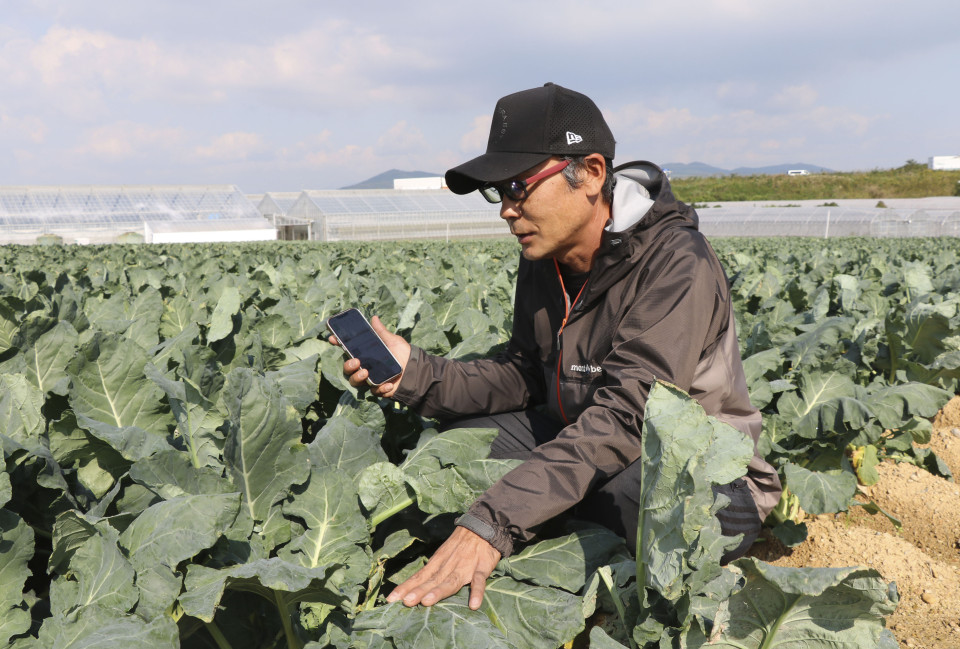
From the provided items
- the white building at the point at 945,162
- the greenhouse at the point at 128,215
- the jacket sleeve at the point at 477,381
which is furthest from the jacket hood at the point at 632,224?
the white building at the point at 945,162

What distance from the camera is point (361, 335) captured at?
239 centimetres

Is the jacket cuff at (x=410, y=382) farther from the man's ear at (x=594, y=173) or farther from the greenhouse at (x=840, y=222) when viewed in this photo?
the greenhouse at (x=840, y=222)

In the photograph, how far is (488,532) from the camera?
62.2 inches

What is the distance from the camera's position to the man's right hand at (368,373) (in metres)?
2.34

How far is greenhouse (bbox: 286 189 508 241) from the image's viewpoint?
35.1 metres

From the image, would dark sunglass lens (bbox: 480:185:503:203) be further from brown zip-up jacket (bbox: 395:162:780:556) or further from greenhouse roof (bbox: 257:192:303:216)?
greenhouse roof (bbox: 257:192:303:216)

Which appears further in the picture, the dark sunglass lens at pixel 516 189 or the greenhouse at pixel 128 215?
the greenhouse at pixel 128 215

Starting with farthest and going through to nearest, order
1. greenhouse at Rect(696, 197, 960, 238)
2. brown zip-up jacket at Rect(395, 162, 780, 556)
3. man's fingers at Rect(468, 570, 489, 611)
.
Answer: greenhouse at Rect(696, 197, 960, 238) < brown zip-up jacket at Rect(395, 162, 780, 556) < man's fingers at Rect(468, 570, 489, 611)

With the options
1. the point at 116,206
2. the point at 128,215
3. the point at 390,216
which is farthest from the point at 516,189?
the point at 116,206

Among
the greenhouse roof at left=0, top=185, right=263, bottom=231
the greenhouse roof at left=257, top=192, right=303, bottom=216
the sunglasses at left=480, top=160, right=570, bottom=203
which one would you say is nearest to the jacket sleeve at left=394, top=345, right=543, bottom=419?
A: the sunglasses at left=480, top=160, right=570, bottom=203

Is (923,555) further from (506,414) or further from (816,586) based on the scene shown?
(816,586)

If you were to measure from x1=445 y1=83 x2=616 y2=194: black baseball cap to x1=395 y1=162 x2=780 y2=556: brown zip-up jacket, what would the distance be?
0.25 meters

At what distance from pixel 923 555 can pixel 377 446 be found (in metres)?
2.34

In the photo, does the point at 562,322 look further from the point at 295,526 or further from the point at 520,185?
the point at 295,526
